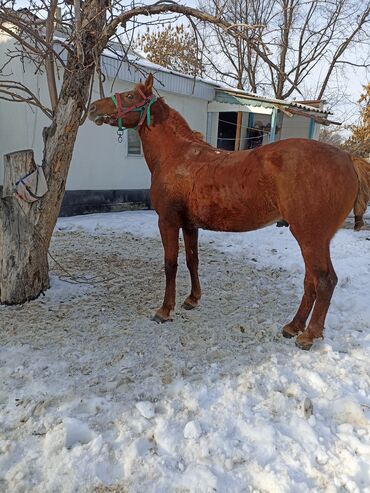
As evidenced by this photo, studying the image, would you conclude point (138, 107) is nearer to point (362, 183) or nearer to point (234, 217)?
point (234, 217)

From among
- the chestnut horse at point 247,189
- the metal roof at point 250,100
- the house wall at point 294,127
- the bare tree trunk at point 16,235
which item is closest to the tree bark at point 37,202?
the bare tree trunk at point 16,235

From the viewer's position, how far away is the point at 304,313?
3.23 m

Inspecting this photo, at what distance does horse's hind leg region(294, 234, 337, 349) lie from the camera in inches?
111

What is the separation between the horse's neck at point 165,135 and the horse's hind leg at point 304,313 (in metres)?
1.68

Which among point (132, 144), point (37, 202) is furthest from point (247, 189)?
point (132, 144)

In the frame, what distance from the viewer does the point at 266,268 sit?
5133 mm

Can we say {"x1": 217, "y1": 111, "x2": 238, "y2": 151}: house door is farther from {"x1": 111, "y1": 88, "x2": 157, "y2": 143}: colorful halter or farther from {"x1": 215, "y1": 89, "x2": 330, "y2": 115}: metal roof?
{"x1": 111, "y1": 88, "x2": 157, "y2": 143}: colorful halter

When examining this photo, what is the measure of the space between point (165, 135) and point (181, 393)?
90.5 inches

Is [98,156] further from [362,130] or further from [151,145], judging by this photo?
[362,130]

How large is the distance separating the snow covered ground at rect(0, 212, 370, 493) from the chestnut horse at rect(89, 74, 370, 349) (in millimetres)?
389

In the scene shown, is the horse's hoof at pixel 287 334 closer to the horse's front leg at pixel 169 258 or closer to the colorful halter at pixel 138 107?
the horse's front leg at pixel 169 258

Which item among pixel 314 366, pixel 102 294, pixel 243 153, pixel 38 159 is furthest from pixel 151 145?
pixel 38 159

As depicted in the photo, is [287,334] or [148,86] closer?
[287,334]

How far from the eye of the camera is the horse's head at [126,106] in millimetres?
3359
